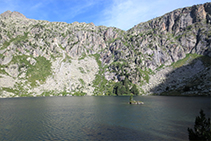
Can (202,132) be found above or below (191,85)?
below

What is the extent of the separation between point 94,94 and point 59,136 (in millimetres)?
166691

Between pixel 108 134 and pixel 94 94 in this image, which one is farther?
pixel 94 94

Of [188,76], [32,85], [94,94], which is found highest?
[188,76]

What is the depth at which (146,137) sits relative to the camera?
3238cm

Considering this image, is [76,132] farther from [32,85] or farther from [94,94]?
[32,85]

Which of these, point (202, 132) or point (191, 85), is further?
point (191, 85)

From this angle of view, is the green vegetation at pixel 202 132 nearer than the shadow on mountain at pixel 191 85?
Yes

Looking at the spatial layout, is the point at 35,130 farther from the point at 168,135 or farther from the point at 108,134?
the point at 168,135

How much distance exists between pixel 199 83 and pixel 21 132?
190m

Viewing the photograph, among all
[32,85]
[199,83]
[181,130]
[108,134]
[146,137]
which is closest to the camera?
[146,137]

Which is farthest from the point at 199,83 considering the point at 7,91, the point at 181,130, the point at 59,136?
the point at 7,91

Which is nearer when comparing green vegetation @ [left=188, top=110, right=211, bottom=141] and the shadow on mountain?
green vegetation @ [left=188, top=110, right=211, bottom=141]

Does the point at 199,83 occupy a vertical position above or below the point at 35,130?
above

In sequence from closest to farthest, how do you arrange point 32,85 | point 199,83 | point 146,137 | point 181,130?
point 146,137, point 181,130, point 199,83, point 32,85
